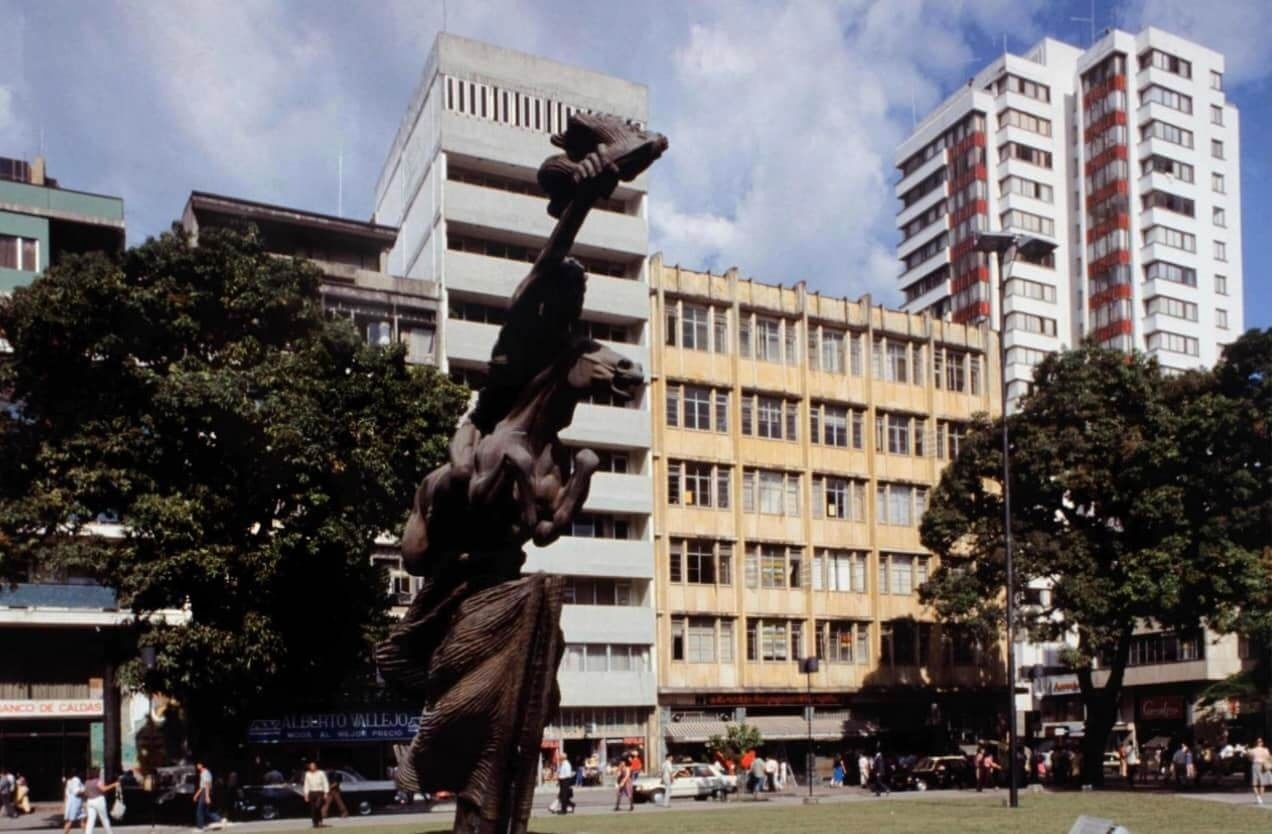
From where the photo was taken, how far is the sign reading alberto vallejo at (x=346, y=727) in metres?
44.3

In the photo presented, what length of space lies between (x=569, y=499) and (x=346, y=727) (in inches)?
1415

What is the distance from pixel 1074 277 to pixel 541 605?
280ft

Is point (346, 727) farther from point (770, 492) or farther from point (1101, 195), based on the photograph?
point (1101, 195)

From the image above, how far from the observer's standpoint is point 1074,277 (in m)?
91.2

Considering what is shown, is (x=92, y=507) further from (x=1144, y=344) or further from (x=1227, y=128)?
(x=1227, y=128)

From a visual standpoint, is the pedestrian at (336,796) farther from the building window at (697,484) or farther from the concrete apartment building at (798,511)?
the building window at (697,484)

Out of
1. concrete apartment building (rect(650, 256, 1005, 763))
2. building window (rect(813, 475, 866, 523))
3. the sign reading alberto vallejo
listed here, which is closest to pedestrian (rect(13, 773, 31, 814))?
the sign reading alberto vallejo

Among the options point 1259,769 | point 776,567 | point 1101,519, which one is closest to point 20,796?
point 776,567

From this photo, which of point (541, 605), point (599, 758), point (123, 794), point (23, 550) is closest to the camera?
point (541, 605)

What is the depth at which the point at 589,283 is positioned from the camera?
2159 inches

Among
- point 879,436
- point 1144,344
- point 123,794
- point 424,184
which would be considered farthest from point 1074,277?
point 123,794

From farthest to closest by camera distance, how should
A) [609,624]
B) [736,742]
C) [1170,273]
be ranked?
[1170,273]
[609,624]
[736,742]

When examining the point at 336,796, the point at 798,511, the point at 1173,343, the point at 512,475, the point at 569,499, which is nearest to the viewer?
the point at 512,475

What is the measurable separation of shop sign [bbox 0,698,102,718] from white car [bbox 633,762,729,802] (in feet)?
53.5
